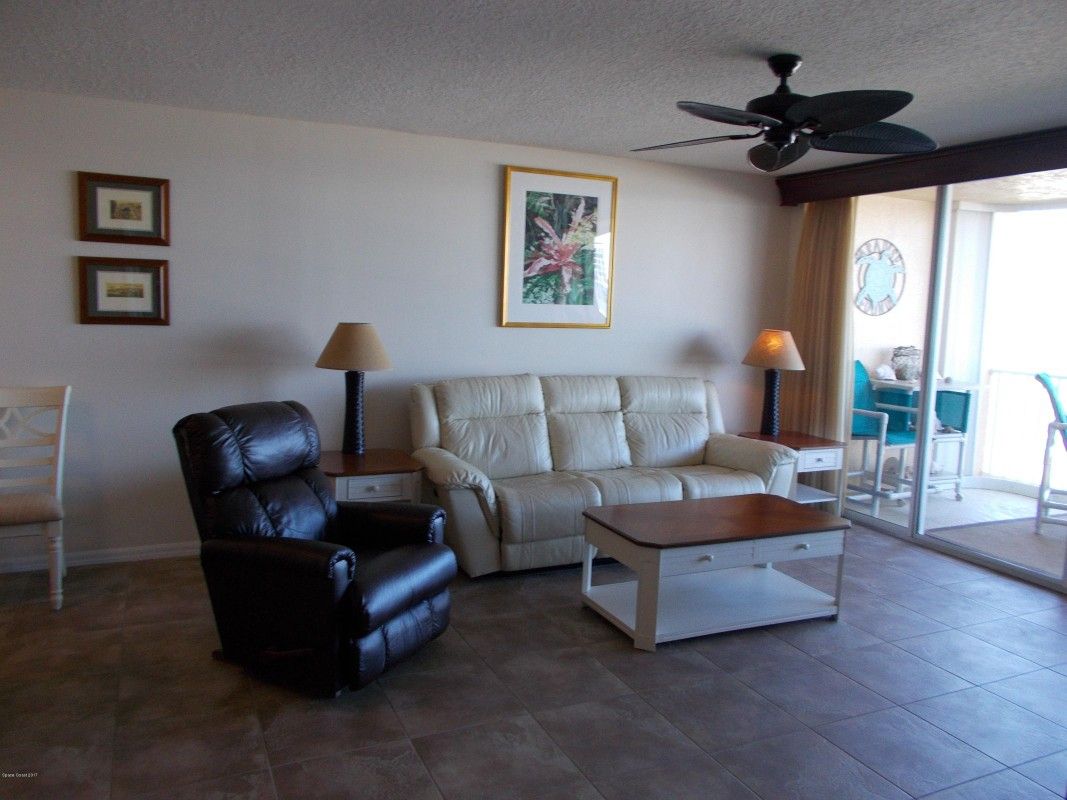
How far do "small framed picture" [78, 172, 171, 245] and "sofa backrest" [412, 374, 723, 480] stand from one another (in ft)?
5.32

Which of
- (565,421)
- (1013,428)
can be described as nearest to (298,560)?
(565,421)

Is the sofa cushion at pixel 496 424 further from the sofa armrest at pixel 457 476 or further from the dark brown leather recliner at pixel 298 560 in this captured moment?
the dark brown leather recliner at pixel 298 560

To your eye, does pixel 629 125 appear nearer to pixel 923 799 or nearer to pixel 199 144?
pixel 199 144

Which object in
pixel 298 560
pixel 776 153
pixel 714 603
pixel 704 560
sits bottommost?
pixel 714 603

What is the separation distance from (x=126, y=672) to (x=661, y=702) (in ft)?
6.56

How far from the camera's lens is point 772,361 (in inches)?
200

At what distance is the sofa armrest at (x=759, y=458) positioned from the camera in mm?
4527

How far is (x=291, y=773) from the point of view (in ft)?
7.38

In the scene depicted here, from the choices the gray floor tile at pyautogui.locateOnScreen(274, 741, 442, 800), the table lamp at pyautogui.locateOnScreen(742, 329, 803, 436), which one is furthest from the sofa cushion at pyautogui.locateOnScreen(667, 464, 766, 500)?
the gray floor tile at pyautogui.locateOnScreen(274, 741, 442, 800)

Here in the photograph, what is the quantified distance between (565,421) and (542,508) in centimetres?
85

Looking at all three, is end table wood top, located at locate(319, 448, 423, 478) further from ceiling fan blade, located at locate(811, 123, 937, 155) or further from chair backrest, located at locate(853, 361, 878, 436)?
chair backrest, located at locate(853, 361, 878, 436)

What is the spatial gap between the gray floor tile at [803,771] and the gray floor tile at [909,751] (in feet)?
0.18

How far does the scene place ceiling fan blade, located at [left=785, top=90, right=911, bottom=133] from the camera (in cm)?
236

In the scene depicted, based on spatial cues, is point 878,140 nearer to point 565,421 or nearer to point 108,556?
point 565,421
